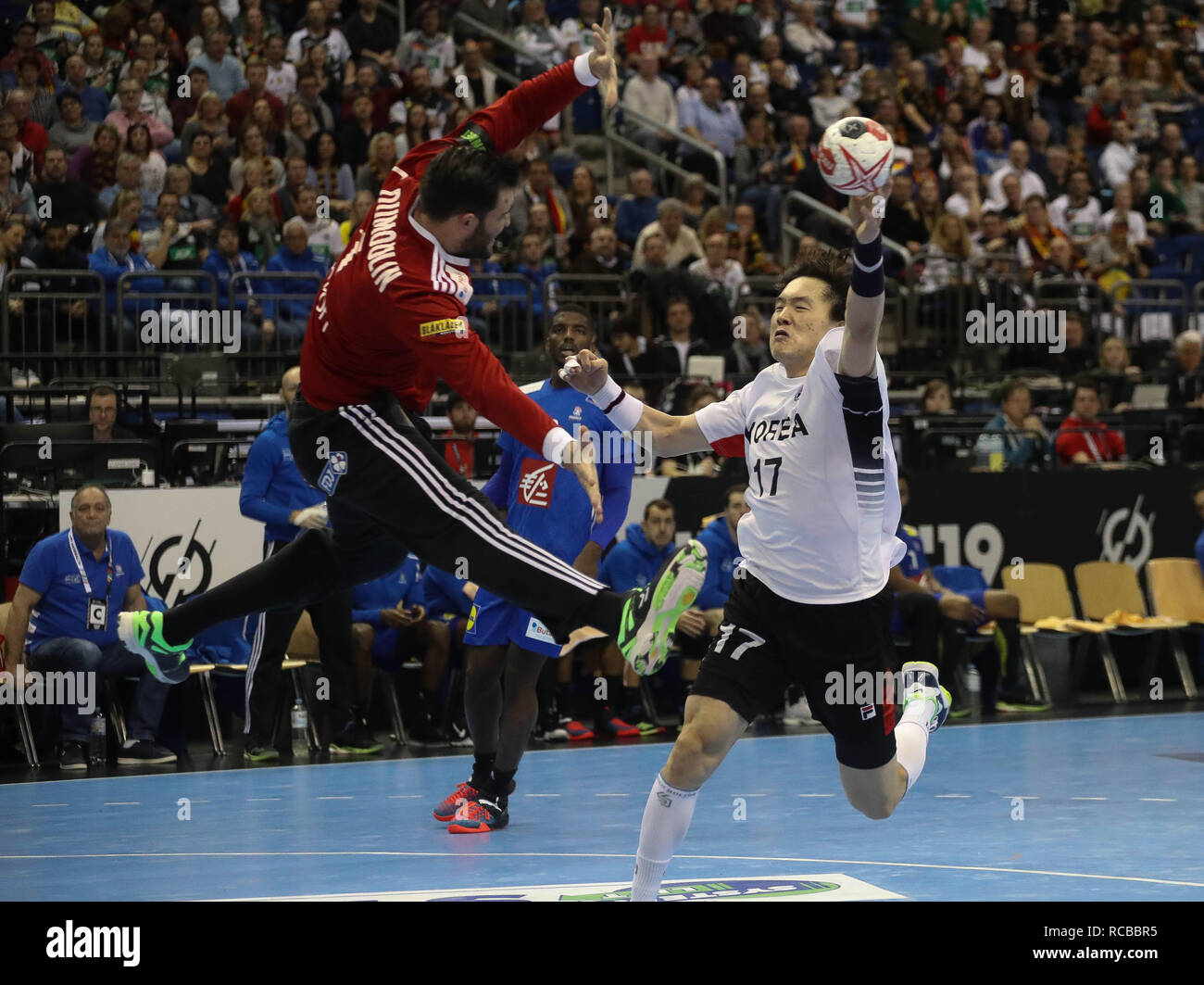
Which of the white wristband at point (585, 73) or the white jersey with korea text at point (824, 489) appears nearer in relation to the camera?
the white jersey with korea text at point (824, 489)

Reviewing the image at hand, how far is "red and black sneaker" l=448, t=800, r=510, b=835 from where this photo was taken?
8586 millimetres

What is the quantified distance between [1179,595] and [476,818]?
7.63 meters

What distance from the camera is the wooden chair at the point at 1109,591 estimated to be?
14078 millimetres

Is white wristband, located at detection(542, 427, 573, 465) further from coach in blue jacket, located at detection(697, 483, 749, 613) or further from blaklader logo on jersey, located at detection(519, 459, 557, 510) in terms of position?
coach in blue jacket, located at detection(697, 483, 749, 613)

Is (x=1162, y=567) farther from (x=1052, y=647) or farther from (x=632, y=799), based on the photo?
(x=632, y=799)

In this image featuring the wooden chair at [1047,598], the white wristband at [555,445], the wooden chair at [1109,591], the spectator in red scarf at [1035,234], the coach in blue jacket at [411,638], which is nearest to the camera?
the white wristband at [555,445]

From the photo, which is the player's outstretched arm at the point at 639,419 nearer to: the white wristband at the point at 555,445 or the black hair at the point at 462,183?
the white wristband at the point at 555,445

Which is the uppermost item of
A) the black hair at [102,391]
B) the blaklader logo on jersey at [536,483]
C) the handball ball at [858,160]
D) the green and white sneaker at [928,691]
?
the handball ball at [858,160]

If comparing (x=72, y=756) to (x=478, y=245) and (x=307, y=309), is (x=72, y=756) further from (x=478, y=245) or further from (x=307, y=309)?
(x=478, y=245)

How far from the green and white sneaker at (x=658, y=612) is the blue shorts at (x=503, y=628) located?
266 cm

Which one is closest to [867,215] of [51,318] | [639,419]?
[639,419]

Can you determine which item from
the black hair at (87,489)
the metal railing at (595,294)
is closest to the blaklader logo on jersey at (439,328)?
the black hair at (87,489)

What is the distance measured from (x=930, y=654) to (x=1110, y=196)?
30.6 ft

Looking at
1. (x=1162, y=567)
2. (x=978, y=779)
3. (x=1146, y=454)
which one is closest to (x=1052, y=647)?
(x=1162, y=567)
